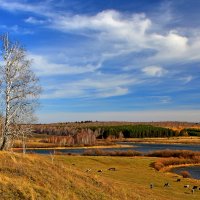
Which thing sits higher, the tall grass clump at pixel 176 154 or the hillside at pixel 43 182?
the hillside at pixel 43 182

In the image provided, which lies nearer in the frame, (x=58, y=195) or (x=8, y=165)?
(x=58, y=195)

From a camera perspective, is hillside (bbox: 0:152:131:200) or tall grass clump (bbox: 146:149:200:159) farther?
tall grass clump (bbox: 146:149:200:159)

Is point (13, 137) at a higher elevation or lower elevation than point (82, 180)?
higher

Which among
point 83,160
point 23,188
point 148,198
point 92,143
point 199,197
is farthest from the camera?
point 92,143

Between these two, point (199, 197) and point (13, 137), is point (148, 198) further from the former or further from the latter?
point (13, 137)

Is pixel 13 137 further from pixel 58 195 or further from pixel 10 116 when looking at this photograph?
pixel 58 195

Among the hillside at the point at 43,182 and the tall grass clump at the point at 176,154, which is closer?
the hillside at the point at 43,182

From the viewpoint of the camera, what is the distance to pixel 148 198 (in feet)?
102

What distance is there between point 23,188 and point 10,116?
1096cm

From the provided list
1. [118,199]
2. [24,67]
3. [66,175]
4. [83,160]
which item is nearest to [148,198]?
[118,199]

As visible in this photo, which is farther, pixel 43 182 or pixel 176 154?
pixel 176 154

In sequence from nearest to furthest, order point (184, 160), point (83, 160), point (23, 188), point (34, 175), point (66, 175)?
point (23, 188)
point (34, 175)
point (66, 175)
point (83, 160)
point (184, 160)

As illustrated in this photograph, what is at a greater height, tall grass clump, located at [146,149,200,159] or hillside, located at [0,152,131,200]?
hillside, located at [0,152,131,200]

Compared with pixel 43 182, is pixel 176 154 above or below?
below
